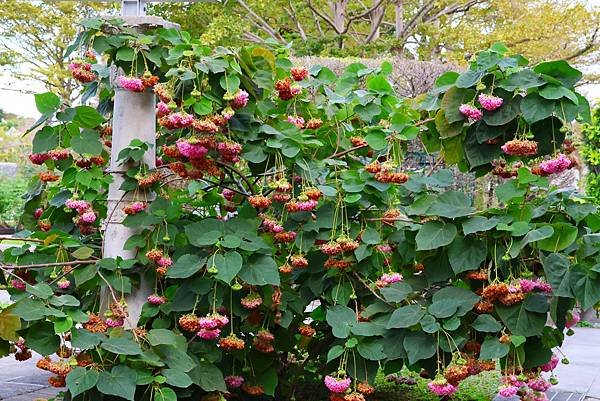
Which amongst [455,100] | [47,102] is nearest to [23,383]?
[47,102]

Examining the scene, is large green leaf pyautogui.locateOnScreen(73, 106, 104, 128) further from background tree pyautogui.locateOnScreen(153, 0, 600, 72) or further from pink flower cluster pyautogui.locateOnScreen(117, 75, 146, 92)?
background tree pyautogui.locateOnScreen(153, 0, 600, 72)

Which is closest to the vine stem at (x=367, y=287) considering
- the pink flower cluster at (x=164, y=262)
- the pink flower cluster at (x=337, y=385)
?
the pink flower cluster at (x=337, y=385)

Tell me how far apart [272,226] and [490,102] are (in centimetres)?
91

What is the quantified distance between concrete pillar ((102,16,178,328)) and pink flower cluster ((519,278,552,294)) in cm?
146

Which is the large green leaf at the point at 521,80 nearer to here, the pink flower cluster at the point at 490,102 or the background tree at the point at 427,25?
the pink flower cluster at the point at 490,102

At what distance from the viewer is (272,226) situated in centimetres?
276

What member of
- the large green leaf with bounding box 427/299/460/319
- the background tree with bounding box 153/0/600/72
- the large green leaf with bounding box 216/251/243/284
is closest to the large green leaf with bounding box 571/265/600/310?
the large green leaf with bounding box 427/299/460/319

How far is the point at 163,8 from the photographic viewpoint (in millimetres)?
17672

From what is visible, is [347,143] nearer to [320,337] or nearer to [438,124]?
[438,124]

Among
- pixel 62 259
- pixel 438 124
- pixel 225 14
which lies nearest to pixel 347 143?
pixel 438 124

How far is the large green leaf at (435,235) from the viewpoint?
263 centimetres

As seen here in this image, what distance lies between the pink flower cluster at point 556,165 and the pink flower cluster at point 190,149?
120cm

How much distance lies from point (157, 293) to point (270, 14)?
54.1ft

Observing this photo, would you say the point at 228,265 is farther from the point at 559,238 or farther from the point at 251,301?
the point at 559,238
